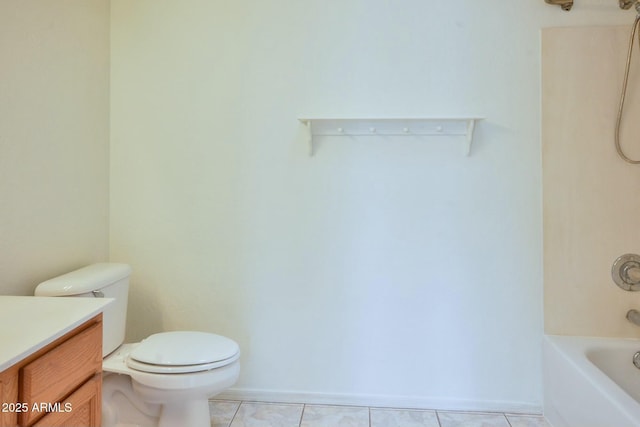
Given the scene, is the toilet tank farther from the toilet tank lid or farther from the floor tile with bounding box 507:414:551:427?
the floor tile with bounding box 507:414:551:427

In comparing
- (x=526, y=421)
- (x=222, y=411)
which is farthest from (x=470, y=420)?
(x=222, y=411)

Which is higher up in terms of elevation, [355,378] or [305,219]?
[305,219]

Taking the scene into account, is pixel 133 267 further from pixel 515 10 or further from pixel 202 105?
pixel 515 10

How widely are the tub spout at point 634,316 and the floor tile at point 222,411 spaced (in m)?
1.95

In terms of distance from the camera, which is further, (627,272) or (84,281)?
(627,272)

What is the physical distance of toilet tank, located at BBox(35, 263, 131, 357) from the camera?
58.3 inches

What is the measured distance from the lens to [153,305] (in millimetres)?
2088

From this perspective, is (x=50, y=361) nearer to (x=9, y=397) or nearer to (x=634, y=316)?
(x=9, y=397)

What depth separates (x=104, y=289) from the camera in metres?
1.63

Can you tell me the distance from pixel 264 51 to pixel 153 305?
4.82 ft

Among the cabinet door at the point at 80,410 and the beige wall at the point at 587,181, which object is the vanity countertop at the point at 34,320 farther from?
the beige wall at the point at 587,181

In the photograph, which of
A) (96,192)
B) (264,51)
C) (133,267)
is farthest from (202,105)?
(133,267)

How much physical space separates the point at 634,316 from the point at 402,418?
3.88 ft

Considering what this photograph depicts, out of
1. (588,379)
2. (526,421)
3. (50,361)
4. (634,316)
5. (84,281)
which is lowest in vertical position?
(526,421)
